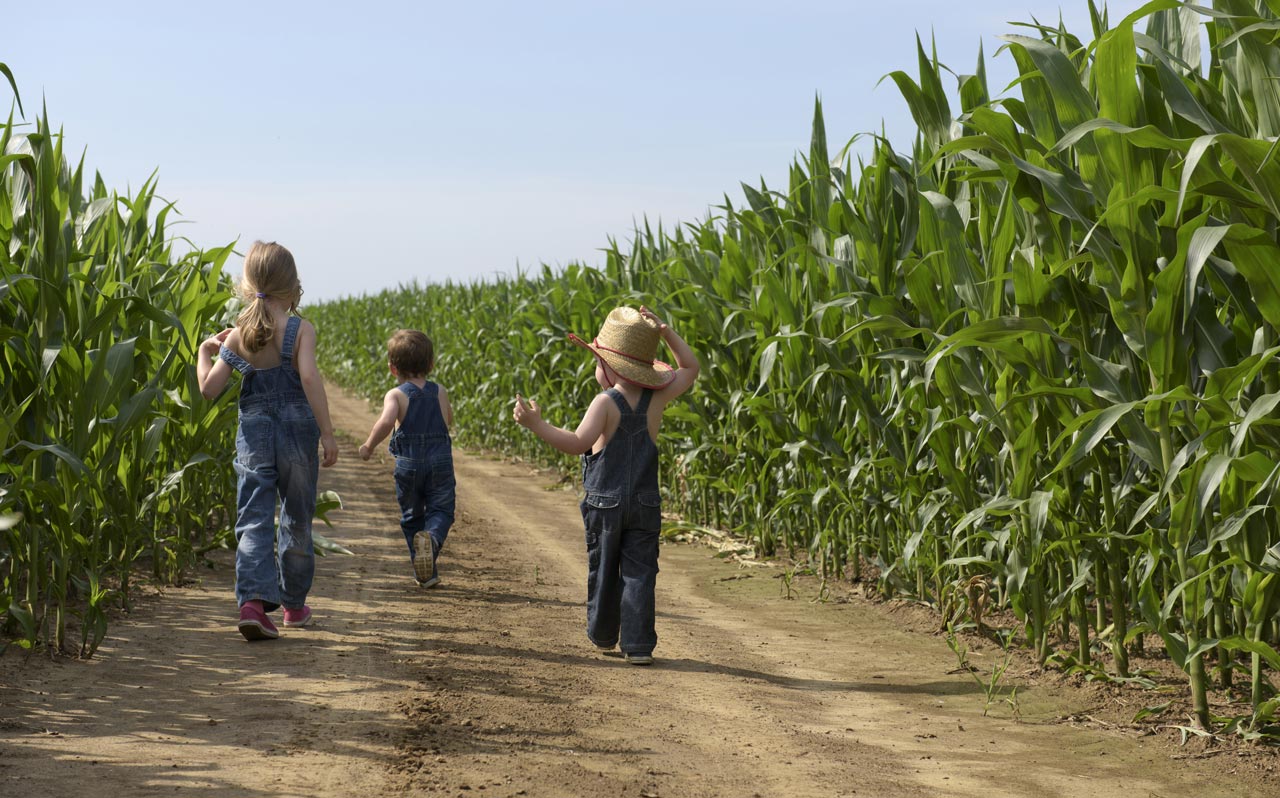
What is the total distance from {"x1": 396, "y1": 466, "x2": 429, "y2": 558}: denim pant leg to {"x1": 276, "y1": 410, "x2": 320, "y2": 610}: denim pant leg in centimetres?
146

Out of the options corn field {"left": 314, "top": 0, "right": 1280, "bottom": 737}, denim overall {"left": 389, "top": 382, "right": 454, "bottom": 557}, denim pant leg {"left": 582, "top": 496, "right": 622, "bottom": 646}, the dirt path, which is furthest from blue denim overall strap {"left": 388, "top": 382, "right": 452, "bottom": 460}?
denim pant leg {"left": 582, "top": 496, "right": 622, "bottom": 646}

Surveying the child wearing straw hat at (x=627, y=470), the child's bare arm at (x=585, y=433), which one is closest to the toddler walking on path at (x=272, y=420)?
the child's bare arm at (x=585, y=433)

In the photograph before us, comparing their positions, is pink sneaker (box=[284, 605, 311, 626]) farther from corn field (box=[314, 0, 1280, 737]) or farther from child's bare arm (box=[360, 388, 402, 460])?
corn field (box=[314, 0, 1280, 737])

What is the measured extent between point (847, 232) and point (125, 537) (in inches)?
149

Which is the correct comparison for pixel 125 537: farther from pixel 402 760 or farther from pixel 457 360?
pixel 457 360

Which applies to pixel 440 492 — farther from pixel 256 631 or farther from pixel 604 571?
pixel 604 571

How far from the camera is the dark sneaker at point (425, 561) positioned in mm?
6375

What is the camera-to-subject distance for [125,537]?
520 cm

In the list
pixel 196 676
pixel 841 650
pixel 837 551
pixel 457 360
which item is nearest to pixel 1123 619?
Answer: pixel 841 650

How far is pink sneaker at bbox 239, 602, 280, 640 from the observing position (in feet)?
16.0

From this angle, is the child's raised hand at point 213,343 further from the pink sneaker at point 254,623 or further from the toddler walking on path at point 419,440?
the toddler walking on path at point 419,440

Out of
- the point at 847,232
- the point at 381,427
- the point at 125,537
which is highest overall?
the point at 847,232

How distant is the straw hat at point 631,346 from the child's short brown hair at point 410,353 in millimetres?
2135

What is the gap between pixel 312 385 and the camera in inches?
196
